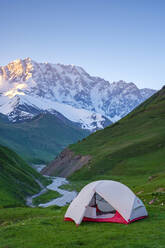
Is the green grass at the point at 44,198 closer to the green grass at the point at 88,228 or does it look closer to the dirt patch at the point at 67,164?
the green grass at the point at 88,228

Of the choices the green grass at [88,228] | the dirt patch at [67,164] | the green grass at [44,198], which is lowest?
the dirt patch at [67,164]

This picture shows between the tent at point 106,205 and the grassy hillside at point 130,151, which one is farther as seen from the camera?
the grassy hillside at point 130,151

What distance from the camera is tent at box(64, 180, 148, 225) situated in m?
28.7

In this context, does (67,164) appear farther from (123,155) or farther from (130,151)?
(130,151)

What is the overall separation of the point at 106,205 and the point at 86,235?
19.7 ft

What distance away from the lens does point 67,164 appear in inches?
7072

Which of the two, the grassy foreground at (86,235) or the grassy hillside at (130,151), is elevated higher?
the grassy foreground at (86,235)

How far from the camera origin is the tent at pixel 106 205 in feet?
94.2

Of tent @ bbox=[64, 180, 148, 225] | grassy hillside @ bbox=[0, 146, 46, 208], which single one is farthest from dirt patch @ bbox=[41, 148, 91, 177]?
tent @ bbox=[64, 180, 148, 225]

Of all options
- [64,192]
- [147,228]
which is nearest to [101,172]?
[64,192]

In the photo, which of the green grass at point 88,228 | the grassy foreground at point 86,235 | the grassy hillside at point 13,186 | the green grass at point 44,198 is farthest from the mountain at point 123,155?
the grassy foreground at point 86,235

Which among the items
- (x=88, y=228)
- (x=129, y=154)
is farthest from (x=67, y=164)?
(x=88, y=228)

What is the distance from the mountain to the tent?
67877mm

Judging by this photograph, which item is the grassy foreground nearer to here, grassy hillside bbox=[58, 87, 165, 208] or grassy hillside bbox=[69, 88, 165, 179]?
grassy hillside bbox=[58, 87, 165, 208]
